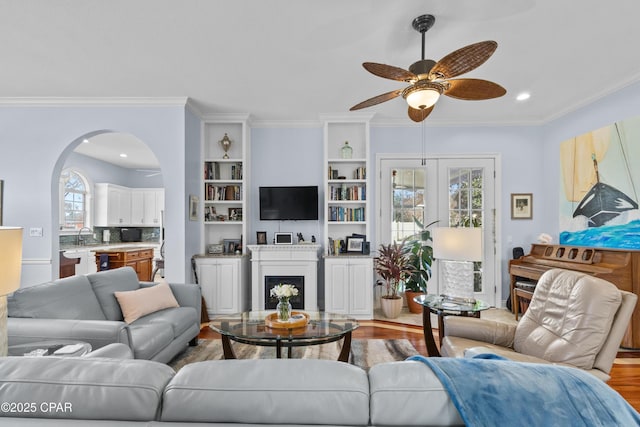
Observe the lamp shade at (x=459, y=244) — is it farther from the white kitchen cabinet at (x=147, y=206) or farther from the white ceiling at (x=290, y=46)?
the white kitchen cabinet at (x=147, y=206)

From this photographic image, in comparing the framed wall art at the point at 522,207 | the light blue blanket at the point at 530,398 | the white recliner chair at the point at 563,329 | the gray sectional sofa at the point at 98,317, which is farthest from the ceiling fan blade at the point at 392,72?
the framed wall art at the point at 522,207

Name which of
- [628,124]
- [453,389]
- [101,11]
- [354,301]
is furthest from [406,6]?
[354,301]

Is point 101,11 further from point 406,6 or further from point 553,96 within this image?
point 553,96

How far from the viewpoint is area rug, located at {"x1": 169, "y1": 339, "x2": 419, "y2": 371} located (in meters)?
3.00

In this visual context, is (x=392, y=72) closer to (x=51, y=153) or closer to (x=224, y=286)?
(x=224, y=286)

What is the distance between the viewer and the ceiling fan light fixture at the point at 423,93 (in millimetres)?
2311

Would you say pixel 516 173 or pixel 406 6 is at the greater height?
pixel 406 6

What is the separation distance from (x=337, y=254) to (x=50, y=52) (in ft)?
12.0

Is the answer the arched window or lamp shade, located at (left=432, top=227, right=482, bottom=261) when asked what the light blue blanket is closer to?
lamp shade, located at (left=432, top=227, right=482, bottom=261)

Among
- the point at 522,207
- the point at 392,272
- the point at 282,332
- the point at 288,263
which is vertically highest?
the point at 522,207

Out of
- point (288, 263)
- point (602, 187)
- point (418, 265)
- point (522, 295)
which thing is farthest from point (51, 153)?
point (602, 187)

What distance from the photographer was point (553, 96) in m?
3.88

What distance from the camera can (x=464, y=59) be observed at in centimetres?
202

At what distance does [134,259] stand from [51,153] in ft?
9.29
